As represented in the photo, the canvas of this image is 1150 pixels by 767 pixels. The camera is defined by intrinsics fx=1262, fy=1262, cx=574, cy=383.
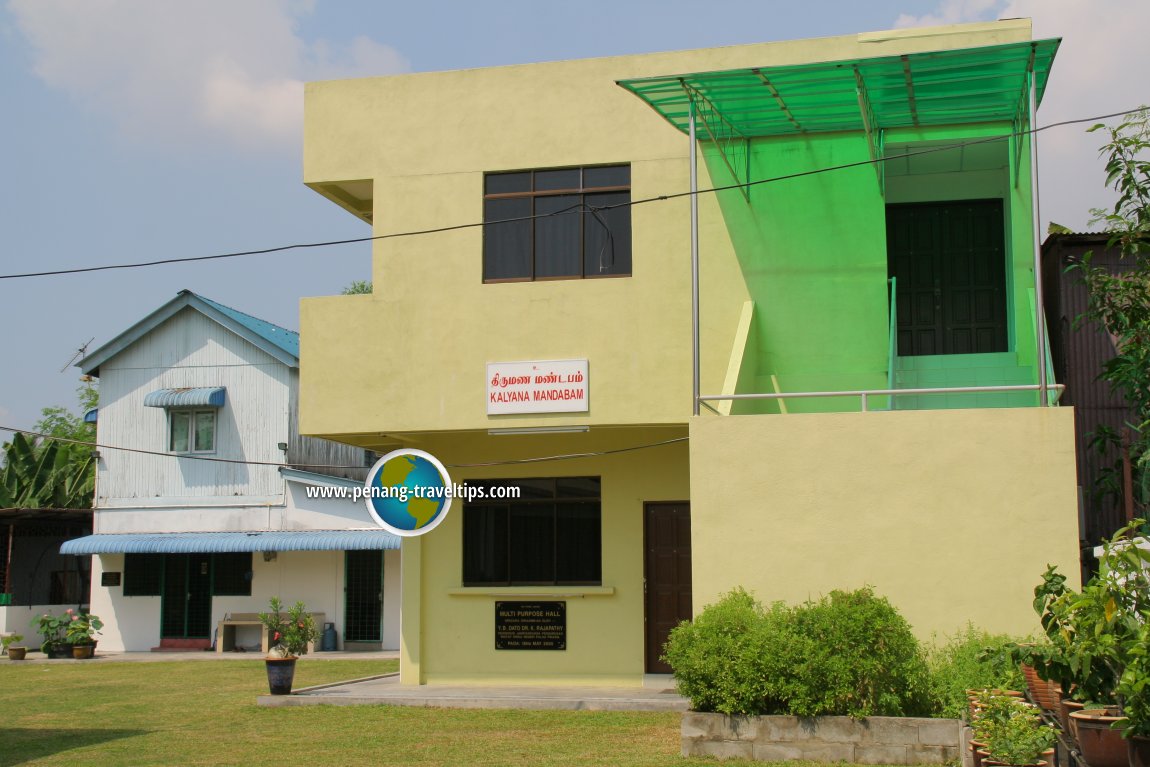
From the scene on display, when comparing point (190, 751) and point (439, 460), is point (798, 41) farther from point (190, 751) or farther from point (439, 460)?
point (190, 751)

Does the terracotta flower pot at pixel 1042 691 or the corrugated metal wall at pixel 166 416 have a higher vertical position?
the corrugated metal wall at pixel 166 416

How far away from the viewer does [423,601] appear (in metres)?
17.9

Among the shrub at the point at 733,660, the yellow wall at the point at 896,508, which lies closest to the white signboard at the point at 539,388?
the yellow wall at the point at 896,508

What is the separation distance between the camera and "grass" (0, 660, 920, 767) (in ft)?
39.8

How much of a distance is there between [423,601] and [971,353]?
8290 millimetres

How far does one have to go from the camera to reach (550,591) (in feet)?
57.3

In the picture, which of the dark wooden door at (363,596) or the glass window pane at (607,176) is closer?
the glass window pane at (607,176)

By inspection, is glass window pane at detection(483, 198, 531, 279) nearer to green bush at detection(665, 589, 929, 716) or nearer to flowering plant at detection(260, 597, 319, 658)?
flowering plant at detection(260, 597, 319, 658)

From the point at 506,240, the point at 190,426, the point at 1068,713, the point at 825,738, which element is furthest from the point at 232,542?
the point at 1068,713

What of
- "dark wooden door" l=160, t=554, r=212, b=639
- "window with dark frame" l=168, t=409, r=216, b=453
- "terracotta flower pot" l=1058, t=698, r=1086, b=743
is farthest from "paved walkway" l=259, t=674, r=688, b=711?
"window with dark frame" l=168, t=409, r=216, b=453

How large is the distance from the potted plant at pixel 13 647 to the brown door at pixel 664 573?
17.7m

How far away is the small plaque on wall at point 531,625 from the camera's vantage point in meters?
17.4

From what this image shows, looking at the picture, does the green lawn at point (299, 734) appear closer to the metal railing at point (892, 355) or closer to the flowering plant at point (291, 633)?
the flowering plant at point (291, 633)

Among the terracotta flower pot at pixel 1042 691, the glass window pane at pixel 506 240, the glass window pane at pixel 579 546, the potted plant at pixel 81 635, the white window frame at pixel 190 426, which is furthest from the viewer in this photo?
the white window frame at pixel 190 426
